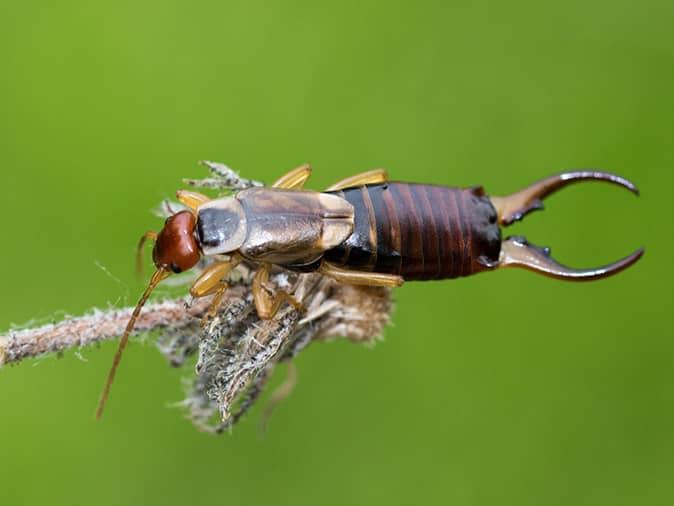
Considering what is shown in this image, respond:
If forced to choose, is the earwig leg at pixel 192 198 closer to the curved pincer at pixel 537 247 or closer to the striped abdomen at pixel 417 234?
the striped abdomen at pixel 417 234

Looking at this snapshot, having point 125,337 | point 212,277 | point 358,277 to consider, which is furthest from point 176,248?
point 358,277

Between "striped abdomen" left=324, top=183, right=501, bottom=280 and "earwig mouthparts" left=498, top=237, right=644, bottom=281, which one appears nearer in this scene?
"earwig mouthparts" left=498, top=237, right=644, bottom=281

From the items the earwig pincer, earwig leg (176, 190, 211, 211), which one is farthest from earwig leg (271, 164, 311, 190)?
earwig leg (176, 190, 211, 211)

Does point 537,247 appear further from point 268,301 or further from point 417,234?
point 268,301

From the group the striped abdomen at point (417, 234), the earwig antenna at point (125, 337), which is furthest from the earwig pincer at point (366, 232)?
the earwig antenna at point (125, 337)

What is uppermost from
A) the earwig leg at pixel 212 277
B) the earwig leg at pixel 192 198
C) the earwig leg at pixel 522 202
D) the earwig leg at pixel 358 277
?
the earwig leg at pixel 522 202

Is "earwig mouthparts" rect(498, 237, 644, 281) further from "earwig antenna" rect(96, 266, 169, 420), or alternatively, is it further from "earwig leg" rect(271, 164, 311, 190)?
"earwig antenna" rect(96, 266, 169, 420)

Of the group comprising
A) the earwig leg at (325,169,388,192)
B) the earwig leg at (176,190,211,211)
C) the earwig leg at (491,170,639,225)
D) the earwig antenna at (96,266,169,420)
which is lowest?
the earwig antenna at (96,266,169,420)
